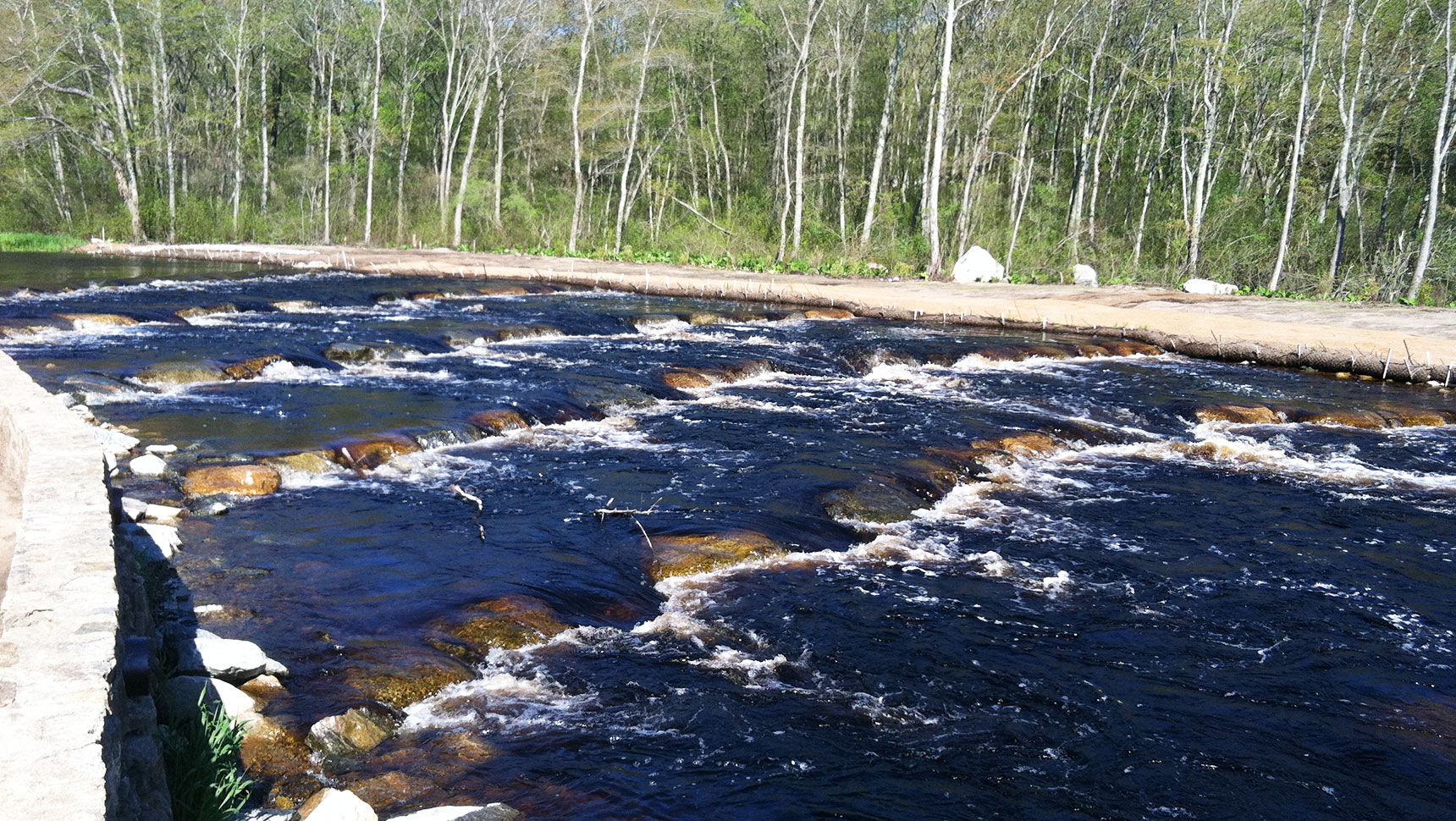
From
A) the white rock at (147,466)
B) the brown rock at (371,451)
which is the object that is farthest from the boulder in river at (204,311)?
the white rock at (147,466)

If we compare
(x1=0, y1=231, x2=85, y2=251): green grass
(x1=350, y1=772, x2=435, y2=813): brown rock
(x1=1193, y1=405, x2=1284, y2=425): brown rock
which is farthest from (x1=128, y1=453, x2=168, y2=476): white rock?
(x1=0, y1=231, x2=85, y2=251): green grass

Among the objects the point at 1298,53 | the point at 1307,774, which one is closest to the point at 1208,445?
the point at 1307,774

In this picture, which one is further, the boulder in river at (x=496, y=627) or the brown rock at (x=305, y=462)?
the brown rock at (x=305, y=462)

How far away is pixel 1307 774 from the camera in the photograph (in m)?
4.82

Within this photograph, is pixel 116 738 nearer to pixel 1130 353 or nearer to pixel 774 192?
pixel 1130 353

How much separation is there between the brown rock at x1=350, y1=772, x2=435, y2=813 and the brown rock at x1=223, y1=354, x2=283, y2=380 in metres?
9.22

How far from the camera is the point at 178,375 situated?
11.7 meters

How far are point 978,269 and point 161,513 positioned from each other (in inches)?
846

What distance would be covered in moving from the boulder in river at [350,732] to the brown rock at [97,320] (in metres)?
13.4

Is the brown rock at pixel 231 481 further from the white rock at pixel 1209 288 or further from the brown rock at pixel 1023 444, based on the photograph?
the white rock at pixel 1209 288

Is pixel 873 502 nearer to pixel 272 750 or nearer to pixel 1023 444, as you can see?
pixel 1023 444

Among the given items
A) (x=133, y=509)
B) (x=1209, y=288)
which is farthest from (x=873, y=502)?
(x=1209, y=288)

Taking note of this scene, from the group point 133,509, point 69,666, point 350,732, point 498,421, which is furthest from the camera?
point 498,421

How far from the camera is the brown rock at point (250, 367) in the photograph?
40.1 ft
